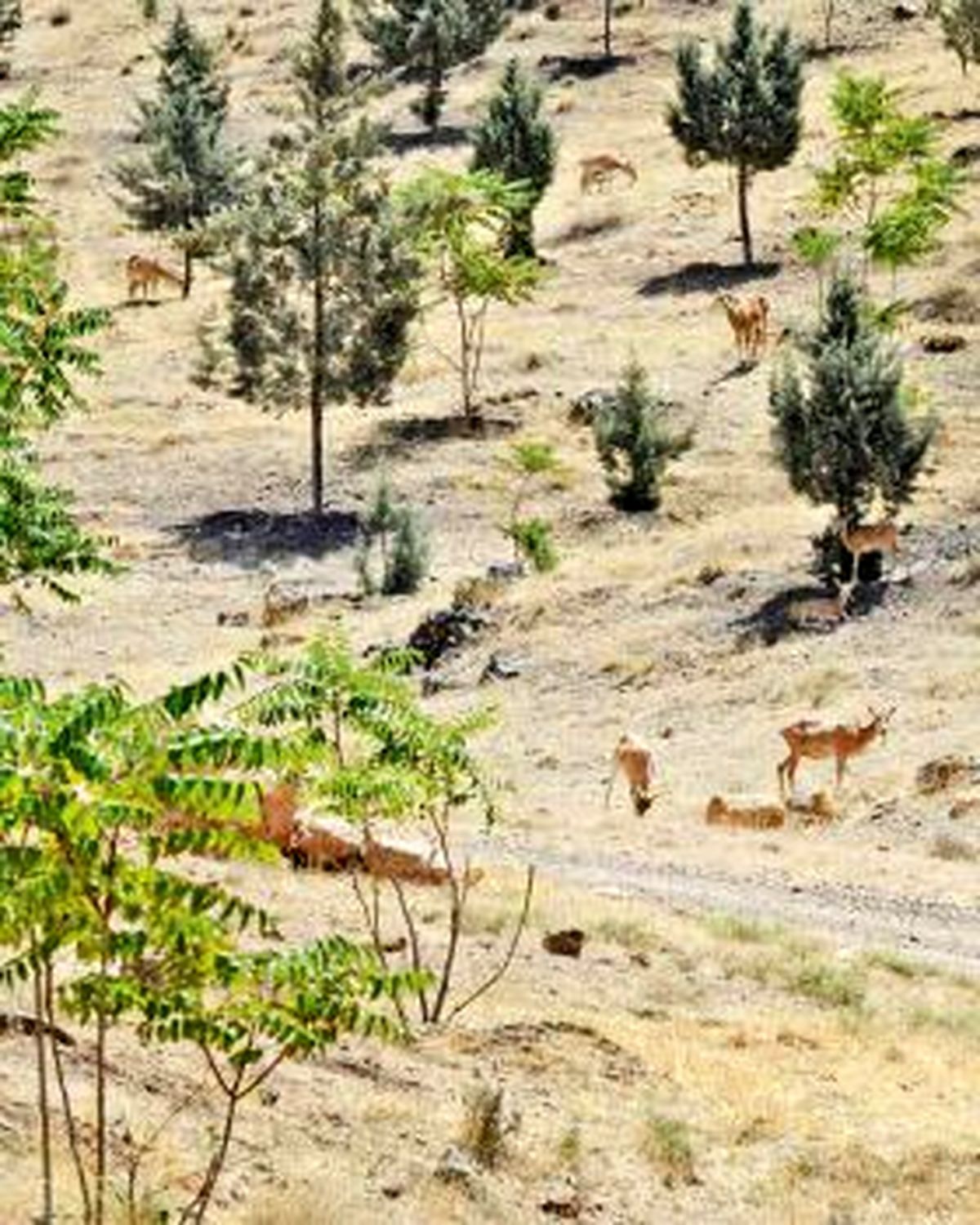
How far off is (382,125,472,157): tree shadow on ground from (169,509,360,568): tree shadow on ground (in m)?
28.3

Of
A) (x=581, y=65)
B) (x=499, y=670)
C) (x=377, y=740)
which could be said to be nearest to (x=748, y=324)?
(x=499, y=670)

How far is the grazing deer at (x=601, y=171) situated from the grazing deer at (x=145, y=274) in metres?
13.9

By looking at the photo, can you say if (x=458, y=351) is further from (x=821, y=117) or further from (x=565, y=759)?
(x=565, y=759)

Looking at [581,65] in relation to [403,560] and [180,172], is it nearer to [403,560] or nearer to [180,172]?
[180,172]

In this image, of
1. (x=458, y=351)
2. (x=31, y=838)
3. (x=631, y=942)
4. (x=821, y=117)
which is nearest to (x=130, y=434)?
(x=458, y=351)

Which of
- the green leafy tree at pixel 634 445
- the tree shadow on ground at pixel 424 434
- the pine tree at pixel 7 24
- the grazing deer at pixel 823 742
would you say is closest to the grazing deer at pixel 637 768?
the grazing deer at pixel 823 742

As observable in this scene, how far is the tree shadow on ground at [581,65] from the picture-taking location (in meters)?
76.2

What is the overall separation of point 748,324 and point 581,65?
3124cm

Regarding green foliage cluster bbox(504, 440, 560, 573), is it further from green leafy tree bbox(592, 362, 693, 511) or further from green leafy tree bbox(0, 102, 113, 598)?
green leafy tree bbox(0, 102, 113, 598)

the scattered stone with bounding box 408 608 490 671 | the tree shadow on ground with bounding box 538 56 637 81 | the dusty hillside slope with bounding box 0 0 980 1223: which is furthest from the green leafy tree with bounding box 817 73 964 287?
the tree shadow on ground with bounding box 538 56 637 81

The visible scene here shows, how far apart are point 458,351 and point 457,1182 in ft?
143

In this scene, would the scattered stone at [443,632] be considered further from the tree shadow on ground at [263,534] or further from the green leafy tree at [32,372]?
the green leafy tree at [32,372]

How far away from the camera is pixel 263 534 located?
44562 millimetres

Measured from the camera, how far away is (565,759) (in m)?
30.1
